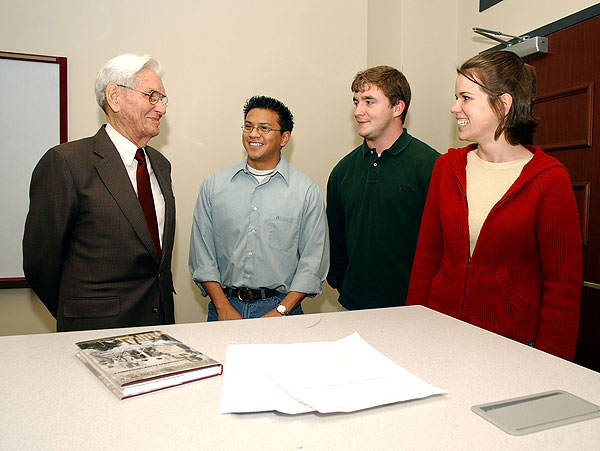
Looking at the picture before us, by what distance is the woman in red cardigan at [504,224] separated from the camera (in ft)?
4.89

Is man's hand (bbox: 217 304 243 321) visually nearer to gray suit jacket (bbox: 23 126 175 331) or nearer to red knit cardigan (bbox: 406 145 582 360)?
gray suit jacket (bbox: 23 126 175 331)

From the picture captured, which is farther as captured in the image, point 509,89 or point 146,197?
point 146,197

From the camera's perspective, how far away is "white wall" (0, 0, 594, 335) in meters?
2.76

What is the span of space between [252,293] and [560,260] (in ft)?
4.08

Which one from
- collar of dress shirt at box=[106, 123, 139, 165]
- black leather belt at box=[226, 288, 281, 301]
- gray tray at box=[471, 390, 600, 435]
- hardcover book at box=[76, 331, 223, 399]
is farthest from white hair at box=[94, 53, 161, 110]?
gray tray at box=[471, 390, 600, 435]

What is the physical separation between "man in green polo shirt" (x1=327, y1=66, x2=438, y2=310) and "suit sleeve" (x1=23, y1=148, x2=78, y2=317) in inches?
47.9

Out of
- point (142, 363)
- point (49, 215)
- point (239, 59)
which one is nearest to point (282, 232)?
point (49, 215)

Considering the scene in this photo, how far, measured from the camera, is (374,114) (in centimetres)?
227

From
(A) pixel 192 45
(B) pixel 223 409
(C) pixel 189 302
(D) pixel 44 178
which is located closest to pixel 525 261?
(B) pixel 223 409

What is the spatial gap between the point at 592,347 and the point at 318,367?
1660mm

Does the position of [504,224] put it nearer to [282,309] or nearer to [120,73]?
[282,309]

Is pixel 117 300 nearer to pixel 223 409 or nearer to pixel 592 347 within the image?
pixel 223 409

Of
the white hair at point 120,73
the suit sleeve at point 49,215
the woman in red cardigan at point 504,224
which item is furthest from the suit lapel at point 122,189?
the woman in red cardigan at point 504,224

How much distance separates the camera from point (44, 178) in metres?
1.68
